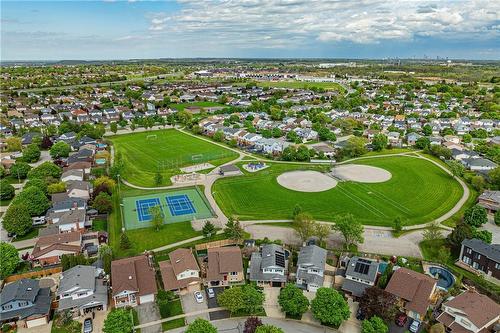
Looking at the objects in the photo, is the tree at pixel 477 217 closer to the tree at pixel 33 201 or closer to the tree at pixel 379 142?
the tree at pixel 379 142

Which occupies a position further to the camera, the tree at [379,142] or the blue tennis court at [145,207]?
the tree at [379,142]

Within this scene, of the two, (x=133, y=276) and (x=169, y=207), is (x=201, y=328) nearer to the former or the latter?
(x=133, y=276)

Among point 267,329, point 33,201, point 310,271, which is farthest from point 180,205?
point 267,329

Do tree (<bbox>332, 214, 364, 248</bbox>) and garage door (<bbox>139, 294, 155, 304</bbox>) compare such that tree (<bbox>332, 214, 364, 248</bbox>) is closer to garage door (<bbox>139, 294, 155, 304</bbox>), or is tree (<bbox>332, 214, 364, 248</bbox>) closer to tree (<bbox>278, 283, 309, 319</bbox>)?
Result: tree (<bbox>278, 283, 309, 319</bbox>)

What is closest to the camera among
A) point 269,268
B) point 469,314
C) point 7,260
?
point 469,314

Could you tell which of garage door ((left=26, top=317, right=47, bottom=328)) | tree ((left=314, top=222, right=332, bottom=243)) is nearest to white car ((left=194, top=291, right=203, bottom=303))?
garage door ((left=26, top=317, right=47, bottom=328))

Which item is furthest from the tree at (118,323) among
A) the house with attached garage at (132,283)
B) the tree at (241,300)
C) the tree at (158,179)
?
the tree at (158,179)

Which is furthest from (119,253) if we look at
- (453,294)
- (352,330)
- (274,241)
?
(453,294)

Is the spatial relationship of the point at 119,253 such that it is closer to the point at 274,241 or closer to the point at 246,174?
the point at 274,241
